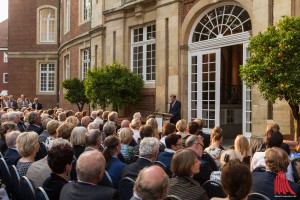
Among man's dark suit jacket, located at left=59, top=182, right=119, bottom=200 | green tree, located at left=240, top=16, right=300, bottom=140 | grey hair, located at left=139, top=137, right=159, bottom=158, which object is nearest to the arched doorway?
green tree, located at left=240, top=16, right=300, bottom=140

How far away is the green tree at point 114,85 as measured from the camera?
50.5ft

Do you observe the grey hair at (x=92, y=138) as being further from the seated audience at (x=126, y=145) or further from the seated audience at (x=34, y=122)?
the seated audience at (x=34, y=122)

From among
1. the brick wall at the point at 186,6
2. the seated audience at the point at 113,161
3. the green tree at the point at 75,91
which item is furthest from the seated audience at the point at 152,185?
the green tree at the point at 75,91

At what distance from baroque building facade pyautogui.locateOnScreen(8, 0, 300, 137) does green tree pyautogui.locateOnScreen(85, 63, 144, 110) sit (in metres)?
0.80

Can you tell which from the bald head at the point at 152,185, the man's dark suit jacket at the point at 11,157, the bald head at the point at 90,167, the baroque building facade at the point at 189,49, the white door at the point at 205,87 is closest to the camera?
the bald head at the point at 152,185

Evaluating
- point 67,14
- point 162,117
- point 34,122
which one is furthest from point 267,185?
point 67,14

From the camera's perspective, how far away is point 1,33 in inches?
2140

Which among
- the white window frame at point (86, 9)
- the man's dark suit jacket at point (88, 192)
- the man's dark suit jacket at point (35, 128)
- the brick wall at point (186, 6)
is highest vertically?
the white window frame at point (86, 9)

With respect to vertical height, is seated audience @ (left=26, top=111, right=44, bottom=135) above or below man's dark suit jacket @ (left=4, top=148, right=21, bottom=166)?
above

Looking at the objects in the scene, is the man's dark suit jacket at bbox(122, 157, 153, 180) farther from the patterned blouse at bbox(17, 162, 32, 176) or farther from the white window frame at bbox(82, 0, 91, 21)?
the white window frame at bbox(82, 0, 91, 21)

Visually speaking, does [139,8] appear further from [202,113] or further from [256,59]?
[256,59]

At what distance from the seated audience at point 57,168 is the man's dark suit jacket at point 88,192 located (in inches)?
17.8

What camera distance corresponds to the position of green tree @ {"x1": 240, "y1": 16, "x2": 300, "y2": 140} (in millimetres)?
8172

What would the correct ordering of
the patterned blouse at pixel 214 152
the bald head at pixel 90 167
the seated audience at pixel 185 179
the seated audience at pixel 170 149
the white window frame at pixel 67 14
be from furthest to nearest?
the white window frame at pixel 67 14 < the patterned blouse at pixel 214 152 < the seated audience at pixel 170 149 < the seated audience at pixel 185 179 < the bald head at pixel 90 167
